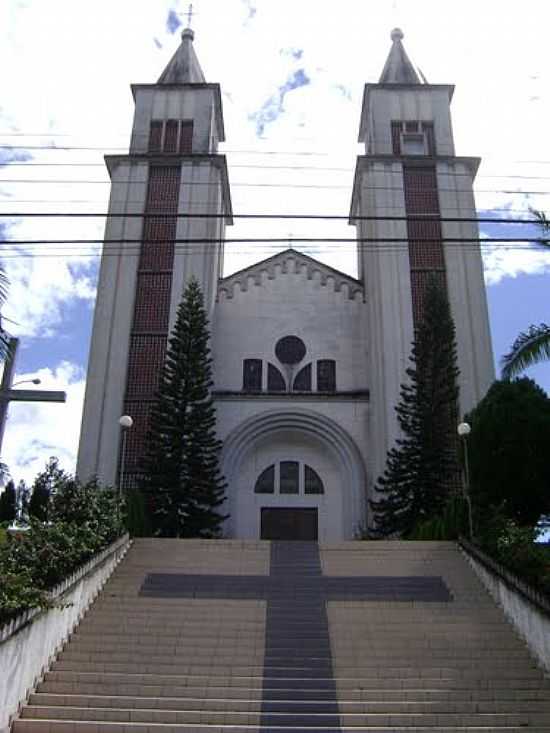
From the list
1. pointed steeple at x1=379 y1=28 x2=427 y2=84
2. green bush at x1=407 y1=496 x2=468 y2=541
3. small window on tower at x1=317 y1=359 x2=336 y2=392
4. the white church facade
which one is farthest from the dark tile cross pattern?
pointed steeple at x1=379 y1=28 x2=427 y2=84

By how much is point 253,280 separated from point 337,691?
18697 millimetres

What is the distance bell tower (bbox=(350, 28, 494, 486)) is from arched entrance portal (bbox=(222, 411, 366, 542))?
1214 mm

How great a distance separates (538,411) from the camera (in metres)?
16.0

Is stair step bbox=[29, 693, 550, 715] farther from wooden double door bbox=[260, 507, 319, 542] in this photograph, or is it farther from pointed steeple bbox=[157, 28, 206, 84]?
pointed steeple bbox=[157, 28, 206, 84]

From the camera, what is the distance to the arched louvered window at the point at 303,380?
24281mm

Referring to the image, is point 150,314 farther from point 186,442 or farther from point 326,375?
point 326,375

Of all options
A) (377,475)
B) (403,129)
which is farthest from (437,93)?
(377,475)

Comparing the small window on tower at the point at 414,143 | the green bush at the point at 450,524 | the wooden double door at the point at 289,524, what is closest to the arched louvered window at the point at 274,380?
the wooden double door at the point at 289,524

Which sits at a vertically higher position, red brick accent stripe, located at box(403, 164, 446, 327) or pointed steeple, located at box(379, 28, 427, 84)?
pointed steeple, located at box(379, 28, 427, 84)

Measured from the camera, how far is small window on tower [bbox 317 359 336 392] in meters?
24.4

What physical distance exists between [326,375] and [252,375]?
2.42 meters

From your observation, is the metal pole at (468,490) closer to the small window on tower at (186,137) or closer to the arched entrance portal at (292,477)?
the arched entrance portal at (292,477)

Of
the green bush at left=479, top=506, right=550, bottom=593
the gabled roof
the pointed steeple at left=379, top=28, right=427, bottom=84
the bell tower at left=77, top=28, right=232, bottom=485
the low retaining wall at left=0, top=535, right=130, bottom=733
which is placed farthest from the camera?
the pointed steeple at left=379, top=28, right=427, bottom=84

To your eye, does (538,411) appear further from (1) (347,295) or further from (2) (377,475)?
(1) (347,295)
